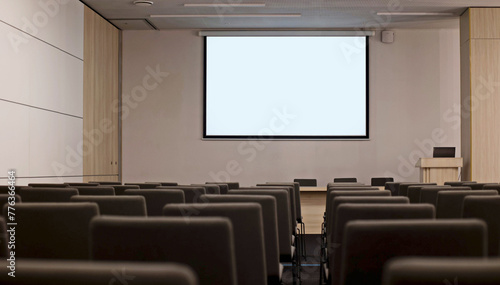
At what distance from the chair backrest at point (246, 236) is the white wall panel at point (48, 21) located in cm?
637

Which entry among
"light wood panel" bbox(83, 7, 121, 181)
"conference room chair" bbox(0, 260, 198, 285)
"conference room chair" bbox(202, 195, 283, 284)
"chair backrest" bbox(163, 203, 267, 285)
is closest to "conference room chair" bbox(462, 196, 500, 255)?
"conference room chair" bbox(202, 195, 283, 284)

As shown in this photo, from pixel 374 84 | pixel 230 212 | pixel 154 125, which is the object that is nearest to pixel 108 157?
pixel 154 125

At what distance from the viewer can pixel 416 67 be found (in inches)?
497

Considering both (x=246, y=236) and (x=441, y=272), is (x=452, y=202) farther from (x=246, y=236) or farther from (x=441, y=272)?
(x=441, y=272)

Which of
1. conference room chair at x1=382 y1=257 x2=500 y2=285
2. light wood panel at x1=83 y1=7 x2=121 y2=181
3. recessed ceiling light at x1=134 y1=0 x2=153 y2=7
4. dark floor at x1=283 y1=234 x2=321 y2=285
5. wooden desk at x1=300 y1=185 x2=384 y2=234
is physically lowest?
dark floor at x1=283 y1=234 x2=321 y2=285

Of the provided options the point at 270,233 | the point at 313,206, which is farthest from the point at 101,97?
the point at 270,233

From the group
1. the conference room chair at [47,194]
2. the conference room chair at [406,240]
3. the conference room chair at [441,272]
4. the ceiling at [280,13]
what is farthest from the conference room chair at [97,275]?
the ceiling at [280,13]

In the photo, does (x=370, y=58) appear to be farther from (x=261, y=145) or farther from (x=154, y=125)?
(x=154, y=125)

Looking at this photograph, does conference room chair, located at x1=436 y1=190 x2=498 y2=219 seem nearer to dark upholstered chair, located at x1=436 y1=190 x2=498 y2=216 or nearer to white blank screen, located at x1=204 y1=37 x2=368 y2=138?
dark upholstered chair, located at x1=436 y1=190 x2=498 y2=216

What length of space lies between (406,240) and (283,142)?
35.9ft

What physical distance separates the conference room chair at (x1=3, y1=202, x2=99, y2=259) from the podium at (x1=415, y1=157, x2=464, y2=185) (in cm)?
893

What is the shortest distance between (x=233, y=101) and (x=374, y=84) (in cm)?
307

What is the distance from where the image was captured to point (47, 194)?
3.99 metres

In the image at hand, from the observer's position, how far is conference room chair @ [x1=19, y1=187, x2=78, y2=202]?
3893mm
